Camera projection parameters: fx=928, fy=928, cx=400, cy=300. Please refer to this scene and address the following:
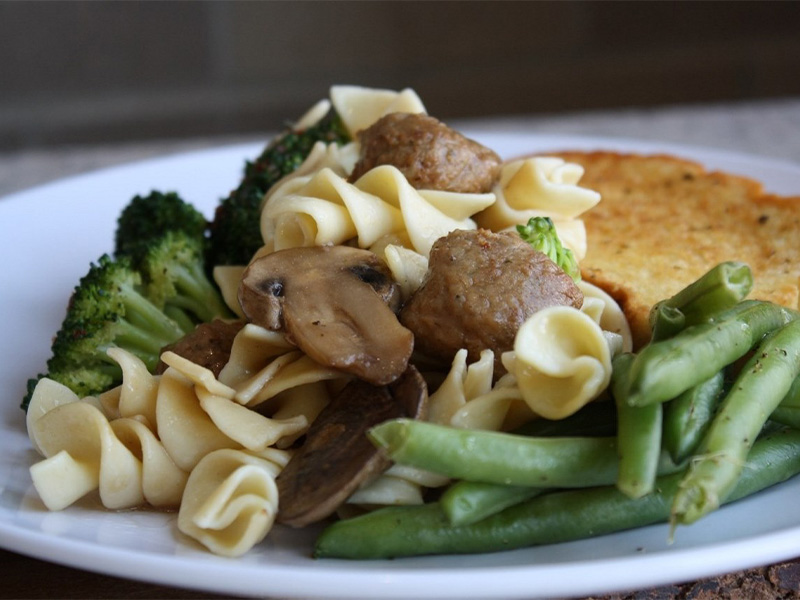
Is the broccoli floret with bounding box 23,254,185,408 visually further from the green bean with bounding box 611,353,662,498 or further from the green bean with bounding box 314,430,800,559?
the green bean with bounding box 611,353,662,498

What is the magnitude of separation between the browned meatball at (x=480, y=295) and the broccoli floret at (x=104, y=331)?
4.39 feet

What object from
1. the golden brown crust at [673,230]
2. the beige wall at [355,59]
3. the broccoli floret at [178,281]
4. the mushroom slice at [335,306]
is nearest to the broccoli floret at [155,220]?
the broccoli floret at [178,281]

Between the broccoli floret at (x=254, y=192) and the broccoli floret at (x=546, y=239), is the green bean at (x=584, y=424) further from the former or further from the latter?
the broccoli floret at (x=254, y=192)

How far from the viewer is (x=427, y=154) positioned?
394 cm

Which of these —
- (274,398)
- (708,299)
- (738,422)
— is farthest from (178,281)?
(738,422)

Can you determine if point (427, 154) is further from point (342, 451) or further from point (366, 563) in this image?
point (366, 563)

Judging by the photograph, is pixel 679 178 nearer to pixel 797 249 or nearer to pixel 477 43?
pixel 797 249

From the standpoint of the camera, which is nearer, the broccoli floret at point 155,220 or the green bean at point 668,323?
the green bean at point 668,323

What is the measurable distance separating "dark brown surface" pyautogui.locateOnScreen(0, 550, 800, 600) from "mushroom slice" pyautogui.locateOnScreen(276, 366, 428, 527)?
41 cm

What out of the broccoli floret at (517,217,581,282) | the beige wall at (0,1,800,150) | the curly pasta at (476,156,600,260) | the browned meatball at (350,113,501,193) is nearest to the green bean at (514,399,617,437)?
the broccoli floret at (517,217,581,282)

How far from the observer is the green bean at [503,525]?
2.65 m

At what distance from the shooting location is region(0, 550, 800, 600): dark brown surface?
2838mm

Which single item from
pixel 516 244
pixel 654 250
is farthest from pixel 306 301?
pixel 654 250

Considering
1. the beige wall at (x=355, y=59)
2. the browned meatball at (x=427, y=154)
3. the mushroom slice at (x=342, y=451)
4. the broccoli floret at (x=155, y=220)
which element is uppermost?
the browned meatball at (x=427, y=154)
